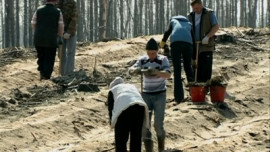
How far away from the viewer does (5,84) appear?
968 cm

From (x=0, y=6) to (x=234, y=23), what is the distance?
647 inches

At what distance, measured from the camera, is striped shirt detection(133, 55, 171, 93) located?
650 cm

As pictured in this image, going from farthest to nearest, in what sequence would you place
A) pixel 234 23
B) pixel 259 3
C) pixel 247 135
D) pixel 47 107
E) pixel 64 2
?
pixel 259 3 → pixel 234 23 → pixel 64 2 → pixel 47 107 → pixel 247 135

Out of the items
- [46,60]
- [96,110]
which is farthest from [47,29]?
[96,110]

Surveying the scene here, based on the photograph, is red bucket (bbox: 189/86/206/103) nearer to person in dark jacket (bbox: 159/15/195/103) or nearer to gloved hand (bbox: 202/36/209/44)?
person in dark jacket (bbox: 159/15/195/103)

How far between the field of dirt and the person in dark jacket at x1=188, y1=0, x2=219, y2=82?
2.34ft

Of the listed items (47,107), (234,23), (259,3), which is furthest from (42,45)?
(259,3)

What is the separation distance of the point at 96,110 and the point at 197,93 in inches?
67.6

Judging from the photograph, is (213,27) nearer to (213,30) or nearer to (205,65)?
(213,30)

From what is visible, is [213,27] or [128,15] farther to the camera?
[128,15]

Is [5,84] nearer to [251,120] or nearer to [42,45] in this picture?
[42,45]

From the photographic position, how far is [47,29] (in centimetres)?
983

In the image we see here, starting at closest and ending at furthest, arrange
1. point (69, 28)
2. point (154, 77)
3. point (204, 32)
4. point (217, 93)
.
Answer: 1. point (154, 77)
2. point (217, 93)
3. point (204, 32)
4. point (69, 28)

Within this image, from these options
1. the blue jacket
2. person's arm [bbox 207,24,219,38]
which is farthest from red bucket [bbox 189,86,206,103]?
person's arm [bbox 207,24,219,38]
